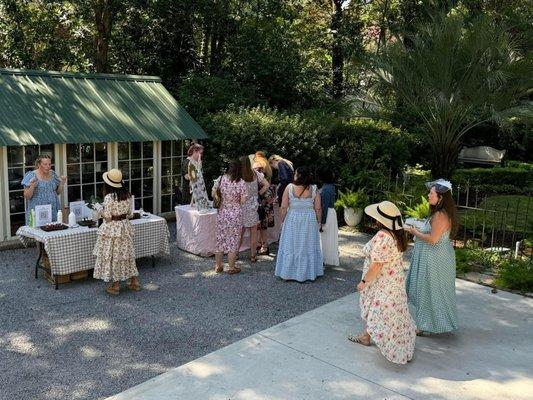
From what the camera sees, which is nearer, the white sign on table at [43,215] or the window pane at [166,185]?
the white sign on table at [43,215]

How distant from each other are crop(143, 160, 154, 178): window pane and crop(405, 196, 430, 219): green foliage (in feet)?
15.6

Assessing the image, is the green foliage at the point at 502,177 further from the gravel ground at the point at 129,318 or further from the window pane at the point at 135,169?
the window pane at the point at 135,169

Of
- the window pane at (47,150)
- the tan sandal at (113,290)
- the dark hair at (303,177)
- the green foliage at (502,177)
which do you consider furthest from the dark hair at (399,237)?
the green foliage at (502,177)

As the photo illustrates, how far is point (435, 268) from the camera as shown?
5.27 m

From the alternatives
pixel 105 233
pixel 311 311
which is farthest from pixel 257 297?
pixel 105 233

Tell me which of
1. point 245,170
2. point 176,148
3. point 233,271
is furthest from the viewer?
point 176,148

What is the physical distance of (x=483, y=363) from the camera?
5.06 metres

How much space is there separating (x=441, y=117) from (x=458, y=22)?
5.92 ft

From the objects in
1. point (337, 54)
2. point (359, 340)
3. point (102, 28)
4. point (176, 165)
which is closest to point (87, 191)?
point (176, 165)

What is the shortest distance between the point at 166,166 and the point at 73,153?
191 cm

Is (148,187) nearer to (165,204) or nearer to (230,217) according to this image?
(165,204)

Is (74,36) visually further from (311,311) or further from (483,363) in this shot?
(483,363)

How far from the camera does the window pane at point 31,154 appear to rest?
8.46 meters

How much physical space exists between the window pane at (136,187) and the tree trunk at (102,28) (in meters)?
6.65
